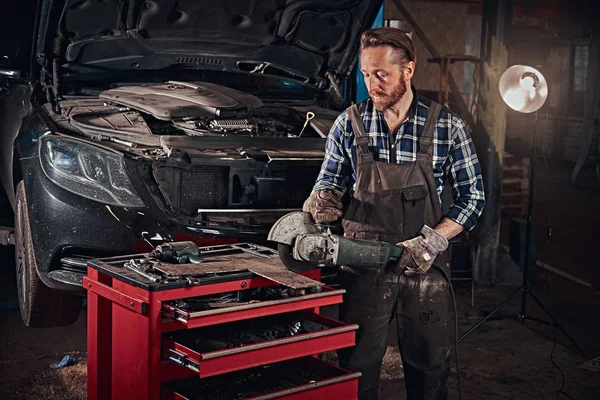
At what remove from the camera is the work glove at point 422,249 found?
3023 millimetres

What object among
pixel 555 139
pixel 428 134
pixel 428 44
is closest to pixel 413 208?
pixel 428 134

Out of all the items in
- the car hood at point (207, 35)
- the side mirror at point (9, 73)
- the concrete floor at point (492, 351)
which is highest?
the car hood at point (207, 35)

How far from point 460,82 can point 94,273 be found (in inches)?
398

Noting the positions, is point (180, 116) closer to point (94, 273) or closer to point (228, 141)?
point (228, 141)

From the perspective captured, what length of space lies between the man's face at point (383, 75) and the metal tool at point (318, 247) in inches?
20.3

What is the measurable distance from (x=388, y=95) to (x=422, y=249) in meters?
0.57

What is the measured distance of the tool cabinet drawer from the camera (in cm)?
274

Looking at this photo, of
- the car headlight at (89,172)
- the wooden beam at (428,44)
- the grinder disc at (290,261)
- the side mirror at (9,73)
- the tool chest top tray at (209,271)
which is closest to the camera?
the tool chest top tray at (209,271)

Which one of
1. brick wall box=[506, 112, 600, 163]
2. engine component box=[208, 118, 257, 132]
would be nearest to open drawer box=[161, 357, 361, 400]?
engine component box=[208, 118, 257, 132]

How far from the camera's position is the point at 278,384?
123 inches

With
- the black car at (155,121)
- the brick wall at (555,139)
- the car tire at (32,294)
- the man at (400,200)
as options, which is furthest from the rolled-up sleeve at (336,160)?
the brick wall at (555,139)

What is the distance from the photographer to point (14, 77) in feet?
15.9

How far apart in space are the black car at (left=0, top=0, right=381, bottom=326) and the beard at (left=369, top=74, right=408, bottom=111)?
53.3 inches

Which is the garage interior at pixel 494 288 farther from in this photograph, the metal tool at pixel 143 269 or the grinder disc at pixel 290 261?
the grinder disc at pixel 290 261
